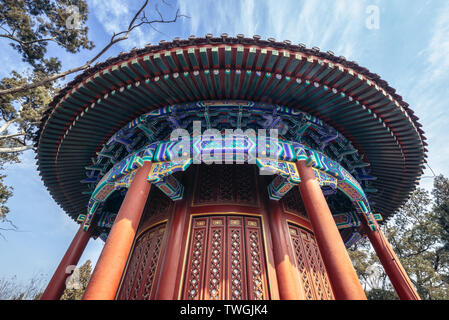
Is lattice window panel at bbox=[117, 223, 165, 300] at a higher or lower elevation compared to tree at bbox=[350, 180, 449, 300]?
lower

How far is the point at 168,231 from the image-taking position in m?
5.71

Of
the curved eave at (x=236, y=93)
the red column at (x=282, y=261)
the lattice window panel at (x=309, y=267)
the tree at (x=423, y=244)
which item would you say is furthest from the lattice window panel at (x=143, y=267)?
the tree at (x=423, y=244)

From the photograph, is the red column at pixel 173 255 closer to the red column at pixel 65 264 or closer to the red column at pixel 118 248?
the red column at pixel 118 248

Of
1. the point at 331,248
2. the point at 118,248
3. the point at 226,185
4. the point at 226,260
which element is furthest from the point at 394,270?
the point at 118,248

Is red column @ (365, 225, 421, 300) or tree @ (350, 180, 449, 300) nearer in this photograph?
red column @ (365, 225, 421, 300)

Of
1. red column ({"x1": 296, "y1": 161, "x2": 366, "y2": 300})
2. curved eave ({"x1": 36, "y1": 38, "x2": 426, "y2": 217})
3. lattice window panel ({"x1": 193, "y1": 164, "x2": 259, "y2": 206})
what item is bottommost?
red column ({"x1": 296, "y1": 161, "x2": 366, "y2": 300})

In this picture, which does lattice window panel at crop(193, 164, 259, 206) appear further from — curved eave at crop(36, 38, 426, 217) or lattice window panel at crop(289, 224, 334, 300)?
curved eave at crop(36, 38, 426, 217)

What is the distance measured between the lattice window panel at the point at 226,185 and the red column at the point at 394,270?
11.2ft

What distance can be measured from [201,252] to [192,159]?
2.06 meters

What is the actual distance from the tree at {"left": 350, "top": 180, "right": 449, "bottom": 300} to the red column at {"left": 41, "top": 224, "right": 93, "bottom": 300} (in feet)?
60.2

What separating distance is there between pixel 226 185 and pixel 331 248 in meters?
3.23

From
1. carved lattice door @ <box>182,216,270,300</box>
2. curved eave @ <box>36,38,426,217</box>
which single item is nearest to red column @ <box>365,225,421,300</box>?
curved eave @ <box>36,38,426,217</box>

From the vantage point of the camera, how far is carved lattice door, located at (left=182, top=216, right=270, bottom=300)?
4.68 metres

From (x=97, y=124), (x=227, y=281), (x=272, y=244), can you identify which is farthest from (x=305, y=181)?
(x=97, y=124)
